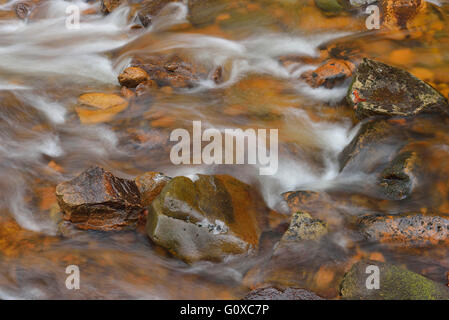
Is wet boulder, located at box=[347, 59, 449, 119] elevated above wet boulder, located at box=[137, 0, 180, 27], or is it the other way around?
wet boulder, located at box=[137, 0, 180, 27]

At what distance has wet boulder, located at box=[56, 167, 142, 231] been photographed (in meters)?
4.04

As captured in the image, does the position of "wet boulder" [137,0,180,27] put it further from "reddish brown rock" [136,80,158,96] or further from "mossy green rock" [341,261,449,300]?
"mossy green rock" [341,261,449,300]

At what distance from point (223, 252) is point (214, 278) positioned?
0.25 meters

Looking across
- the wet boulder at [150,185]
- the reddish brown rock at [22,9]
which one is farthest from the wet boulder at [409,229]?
the reddish brown rock at [22,9]

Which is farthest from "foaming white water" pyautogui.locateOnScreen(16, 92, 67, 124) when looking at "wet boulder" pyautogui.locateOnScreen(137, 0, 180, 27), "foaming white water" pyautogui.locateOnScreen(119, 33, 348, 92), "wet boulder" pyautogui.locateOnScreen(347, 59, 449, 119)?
"wet boulder" pyautogui.locateOnScreen(347, 59, 449, 119)

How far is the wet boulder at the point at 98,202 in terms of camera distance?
404 cm

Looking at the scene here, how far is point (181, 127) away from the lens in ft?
18.7

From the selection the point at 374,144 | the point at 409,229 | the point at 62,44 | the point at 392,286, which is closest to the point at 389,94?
the point at 374,144

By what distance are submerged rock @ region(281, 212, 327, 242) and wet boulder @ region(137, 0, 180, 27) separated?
570 cm

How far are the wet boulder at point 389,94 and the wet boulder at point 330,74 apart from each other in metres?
0.60

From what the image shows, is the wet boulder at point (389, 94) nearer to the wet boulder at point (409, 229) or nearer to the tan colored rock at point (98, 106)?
the wet boulder at point (409, 229)

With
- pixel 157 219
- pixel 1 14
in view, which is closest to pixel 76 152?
pixel 157 219

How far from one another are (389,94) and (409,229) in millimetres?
2101
